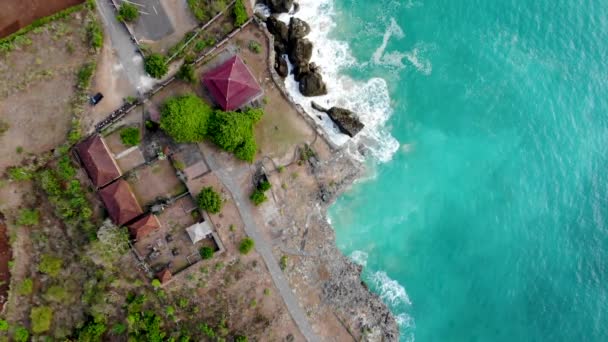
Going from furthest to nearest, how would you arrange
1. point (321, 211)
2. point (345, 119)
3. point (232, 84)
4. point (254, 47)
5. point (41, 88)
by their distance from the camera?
1. point (321, 211)
2. point (345, 119)
3. point (254, 47)
4. point (232, 84)
5. point (41, 88)

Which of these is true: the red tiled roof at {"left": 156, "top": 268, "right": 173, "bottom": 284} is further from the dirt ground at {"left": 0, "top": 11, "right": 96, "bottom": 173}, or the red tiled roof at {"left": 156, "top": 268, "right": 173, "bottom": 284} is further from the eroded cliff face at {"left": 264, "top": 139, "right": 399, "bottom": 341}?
the dirt ground at {"left": 0, "top": 11, "right": 96, "bottom": 173}

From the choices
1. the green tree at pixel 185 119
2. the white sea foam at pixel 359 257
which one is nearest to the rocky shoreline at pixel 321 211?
the white sea foam at pixel 359 257

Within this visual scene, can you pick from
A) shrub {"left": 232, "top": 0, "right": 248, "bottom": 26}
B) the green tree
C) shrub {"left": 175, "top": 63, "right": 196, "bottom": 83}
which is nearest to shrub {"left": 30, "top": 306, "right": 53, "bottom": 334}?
the green tree

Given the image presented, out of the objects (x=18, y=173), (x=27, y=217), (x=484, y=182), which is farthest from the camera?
(x=484, y=182)

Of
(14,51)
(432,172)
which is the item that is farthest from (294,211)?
(14,51)

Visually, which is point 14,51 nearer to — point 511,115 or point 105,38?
point 105,38

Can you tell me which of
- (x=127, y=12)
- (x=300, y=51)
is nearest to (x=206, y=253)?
(x=300, y=51)

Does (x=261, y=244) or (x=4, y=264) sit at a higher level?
(x=4, y=264)

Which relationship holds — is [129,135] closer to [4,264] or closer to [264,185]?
[264,185]
